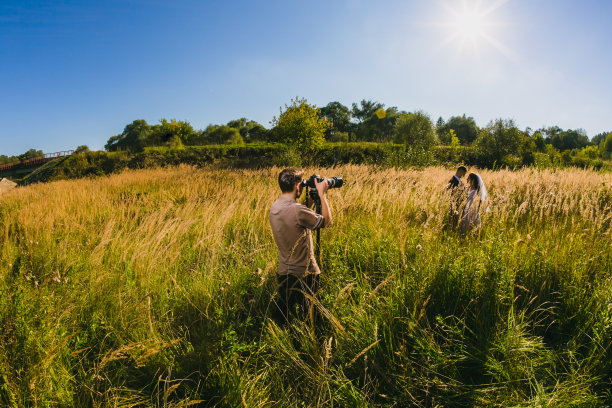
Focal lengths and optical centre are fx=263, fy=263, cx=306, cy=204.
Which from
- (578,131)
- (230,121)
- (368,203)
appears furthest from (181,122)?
(578,131)

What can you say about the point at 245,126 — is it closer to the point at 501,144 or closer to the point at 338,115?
the point at 338,115

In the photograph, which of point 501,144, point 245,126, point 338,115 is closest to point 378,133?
point 338,115

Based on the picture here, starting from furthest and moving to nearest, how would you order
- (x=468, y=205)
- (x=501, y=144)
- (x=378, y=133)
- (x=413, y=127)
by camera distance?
(x=378, y=133)
(x=413, y=127)
(x=501, y=144)
(x=468, y=205)

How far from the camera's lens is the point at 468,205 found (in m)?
3.73

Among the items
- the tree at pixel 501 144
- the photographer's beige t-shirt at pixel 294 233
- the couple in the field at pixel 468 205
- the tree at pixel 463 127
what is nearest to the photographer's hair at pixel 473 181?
the couple in the field at pixel 468 205

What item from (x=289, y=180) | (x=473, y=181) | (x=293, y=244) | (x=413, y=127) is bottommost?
(x=293, y=244)

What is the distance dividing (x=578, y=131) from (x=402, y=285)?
431ft

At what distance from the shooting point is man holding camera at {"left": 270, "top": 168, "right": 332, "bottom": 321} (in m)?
2.26

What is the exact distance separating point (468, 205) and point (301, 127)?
16.1 metres

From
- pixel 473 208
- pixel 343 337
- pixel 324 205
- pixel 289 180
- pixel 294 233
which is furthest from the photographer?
pixel 473 208

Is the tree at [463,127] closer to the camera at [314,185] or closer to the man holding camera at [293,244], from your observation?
the camera at [314,185]

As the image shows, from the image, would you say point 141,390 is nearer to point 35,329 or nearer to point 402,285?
point 35,329

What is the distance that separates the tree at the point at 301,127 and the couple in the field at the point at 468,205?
14.6m

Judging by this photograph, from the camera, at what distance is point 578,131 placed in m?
90.9
